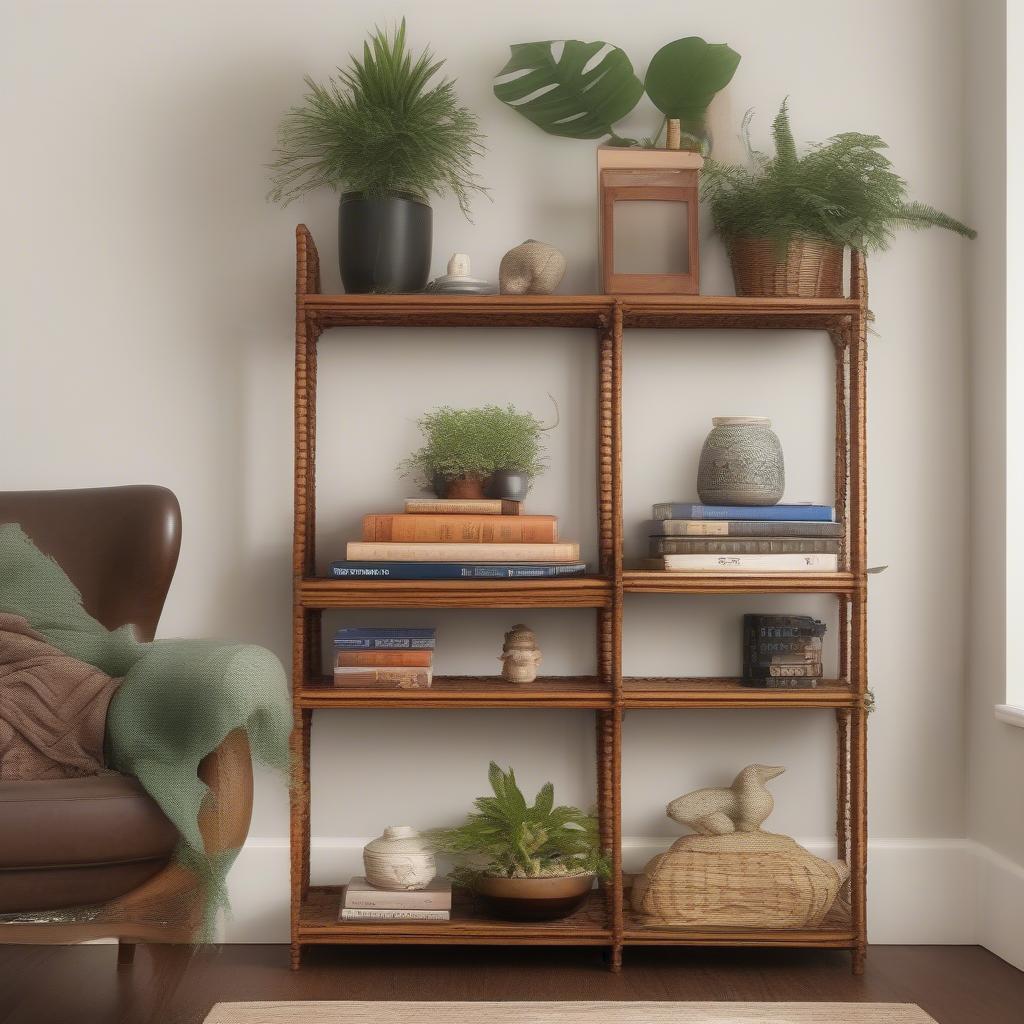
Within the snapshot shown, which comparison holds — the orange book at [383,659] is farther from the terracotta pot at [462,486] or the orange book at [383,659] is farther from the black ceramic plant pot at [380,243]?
the black ceramic plant pot at [380,243]

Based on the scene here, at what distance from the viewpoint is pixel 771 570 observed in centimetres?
229

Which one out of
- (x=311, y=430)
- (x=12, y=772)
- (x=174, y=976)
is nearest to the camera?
(x=12, y=772)

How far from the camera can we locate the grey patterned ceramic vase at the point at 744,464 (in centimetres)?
235

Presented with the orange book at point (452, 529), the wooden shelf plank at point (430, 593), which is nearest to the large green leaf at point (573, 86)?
the orange book at point (452, 529)

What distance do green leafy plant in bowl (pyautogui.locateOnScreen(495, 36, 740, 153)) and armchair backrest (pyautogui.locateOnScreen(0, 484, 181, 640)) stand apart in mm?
1194

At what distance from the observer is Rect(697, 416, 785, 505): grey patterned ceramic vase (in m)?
2.35

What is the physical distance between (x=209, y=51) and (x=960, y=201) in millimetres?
1752

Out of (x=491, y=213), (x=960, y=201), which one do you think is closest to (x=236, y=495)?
(x=491, y=213)

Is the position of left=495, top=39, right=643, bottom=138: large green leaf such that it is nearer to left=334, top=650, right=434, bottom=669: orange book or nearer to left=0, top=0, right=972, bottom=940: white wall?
left=0, top=0, right=972, bottom=940: white wall

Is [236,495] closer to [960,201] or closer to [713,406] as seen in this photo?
[713,406]

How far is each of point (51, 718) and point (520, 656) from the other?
923 mm

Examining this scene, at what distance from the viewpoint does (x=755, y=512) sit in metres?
2.33

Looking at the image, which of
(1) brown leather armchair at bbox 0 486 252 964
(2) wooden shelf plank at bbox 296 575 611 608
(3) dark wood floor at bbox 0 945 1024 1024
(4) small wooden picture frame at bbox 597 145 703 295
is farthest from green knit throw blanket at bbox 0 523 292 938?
(4) small wooden picture frame at bbox 597 145 703 295

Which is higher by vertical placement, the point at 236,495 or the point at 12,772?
the point at 236,495
